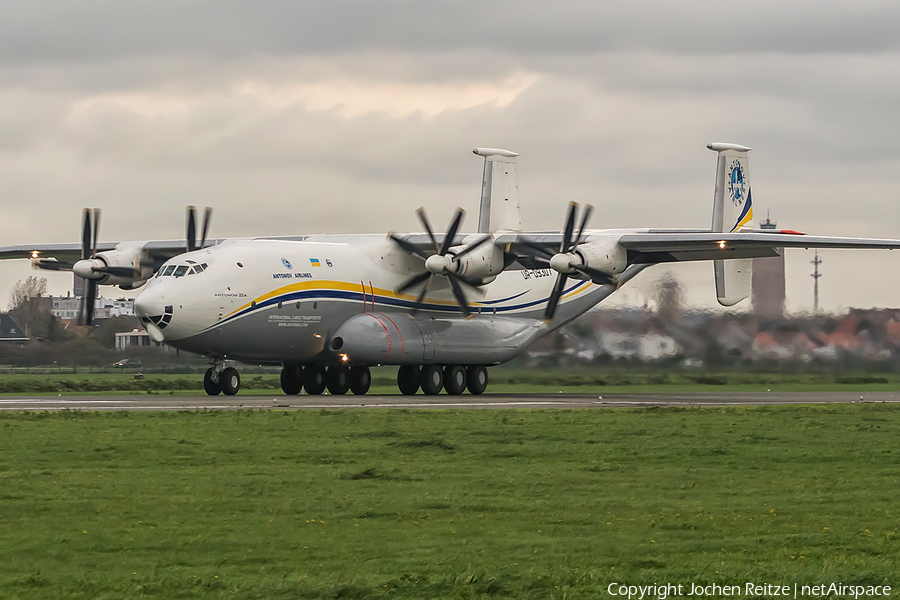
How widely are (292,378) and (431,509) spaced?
1000 inches

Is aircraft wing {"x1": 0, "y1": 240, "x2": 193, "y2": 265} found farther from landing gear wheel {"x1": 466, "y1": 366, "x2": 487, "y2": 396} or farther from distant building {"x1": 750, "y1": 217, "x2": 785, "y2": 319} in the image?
distant building {"x1": 750, "y1": 217, "x2": 785, "y2": 319}

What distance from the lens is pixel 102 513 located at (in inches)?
427

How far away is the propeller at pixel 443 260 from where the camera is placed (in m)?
33.8

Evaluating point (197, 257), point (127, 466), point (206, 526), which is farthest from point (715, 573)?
point (197, 257)

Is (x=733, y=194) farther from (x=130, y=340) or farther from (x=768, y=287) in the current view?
(x=130, y=340)

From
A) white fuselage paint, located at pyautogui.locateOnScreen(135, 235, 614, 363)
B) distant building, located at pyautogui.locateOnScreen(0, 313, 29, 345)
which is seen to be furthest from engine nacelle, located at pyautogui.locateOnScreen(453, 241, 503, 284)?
distant building, located at pyautogui.locateOnScreen(0, 313, 29, 345)

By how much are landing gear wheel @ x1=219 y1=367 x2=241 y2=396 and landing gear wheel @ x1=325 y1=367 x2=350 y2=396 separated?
12.3 ft

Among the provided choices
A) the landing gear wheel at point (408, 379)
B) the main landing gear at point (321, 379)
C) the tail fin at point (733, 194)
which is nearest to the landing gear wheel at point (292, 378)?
the main landing gear at point (321, 379)

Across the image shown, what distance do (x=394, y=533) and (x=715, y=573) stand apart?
2.94 meters

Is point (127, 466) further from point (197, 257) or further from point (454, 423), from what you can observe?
point (197, 257)

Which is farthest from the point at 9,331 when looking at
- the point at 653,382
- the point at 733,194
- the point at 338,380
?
the point at 733,194

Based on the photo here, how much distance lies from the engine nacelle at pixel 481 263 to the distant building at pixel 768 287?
897 centimetres

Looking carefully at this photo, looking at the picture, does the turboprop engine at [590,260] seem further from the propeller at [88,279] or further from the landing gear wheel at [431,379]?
the propeller at [88,279]

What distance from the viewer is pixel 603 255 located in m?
32.7
